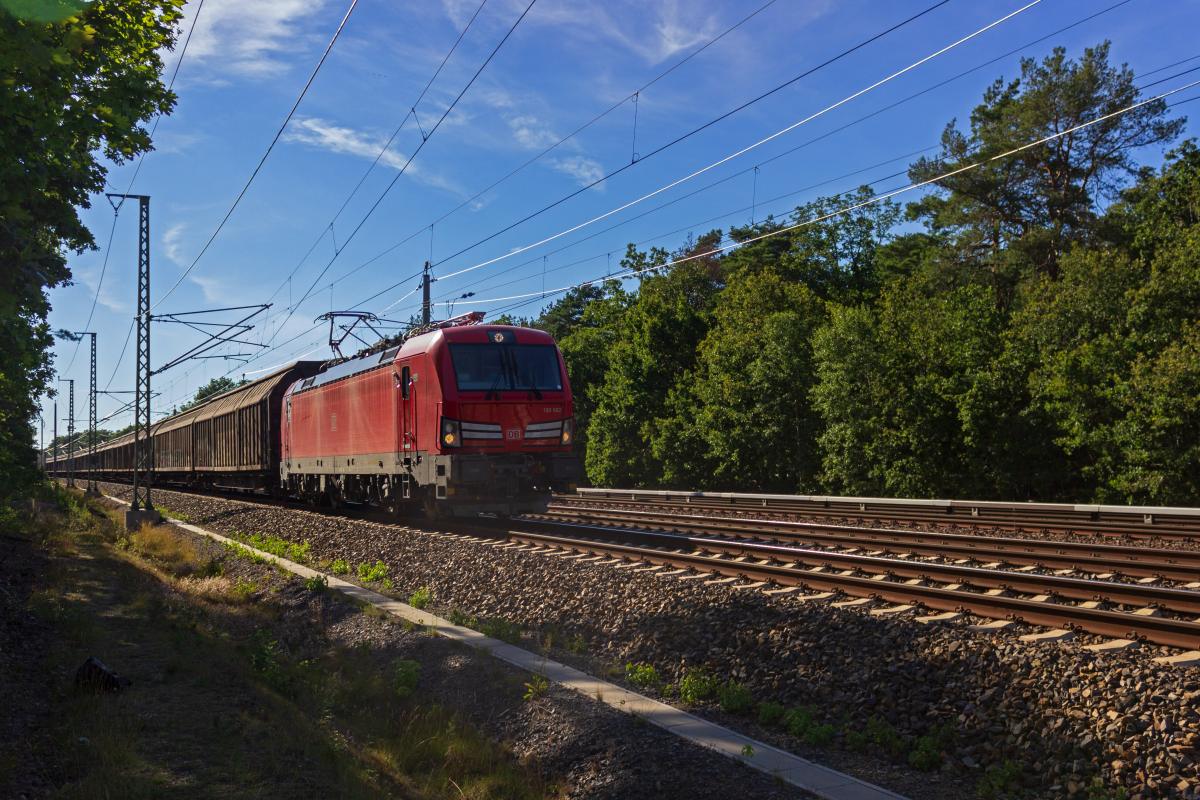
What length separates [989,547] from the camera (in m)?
13.3

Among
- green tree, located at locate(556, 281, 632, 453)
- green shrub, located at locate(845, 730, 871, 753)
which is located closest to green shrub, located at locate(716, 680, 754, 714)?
green shrub, located at locate(845, 730, 871, 753)

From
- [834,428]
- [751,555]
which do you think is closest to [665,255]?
[834,428]

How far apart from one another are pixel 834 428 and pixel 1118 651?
2060 cm

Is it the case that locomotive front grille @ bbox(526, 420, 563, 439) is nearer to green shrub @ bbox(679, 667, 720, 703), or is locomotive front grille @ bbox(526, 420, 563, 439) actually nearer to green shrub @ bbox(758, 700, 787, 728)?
green shrub @ bbox(679, 667, 720, 703)

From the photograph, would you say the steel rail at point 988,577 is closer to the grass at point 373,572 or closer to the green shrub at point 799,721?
the green shrub at point 799,721

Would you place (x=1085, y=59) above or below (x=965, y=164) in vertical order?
above

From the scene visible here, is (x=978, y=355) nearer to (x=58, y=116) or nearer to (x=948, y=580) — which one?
(x=948, y=580)

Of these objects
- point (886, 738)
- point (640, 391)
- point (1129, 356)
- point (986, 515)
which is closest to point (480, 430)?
point (986, 515)

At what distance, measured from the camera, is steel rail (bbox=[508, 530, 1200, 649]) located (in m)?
7.46

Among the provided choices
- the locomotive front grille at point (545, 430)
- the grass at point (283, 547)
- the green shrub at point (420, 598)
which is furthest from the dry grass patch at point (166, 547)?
the locomotive front grille at point (545, 430)

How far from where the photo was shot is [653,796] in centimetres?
569

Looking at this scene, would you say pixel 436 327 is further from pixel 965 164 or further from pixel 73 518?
pixel 965 164

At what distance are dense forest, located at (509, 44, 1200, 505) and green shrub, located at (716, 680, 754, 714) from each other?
590 inches

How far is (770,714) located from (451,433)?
10.3 meters
